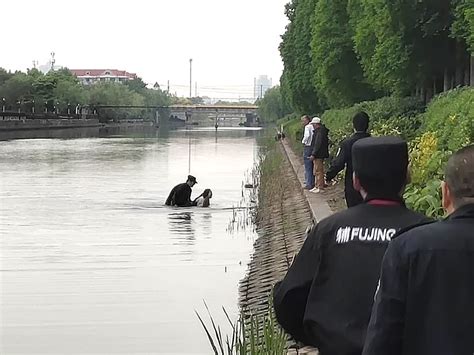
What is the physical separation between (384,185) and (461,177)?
57cm

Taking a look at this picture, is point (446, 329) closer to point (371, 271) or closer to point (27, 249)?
point (371, 271)

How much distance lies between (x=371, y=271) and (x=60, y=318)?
6.95 m

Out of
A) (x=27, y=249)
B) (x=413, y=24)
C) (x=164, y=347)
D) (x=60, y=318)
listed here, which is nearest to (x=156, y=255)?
(x=27, y=249)

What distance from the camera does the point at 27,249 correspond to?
48.5ft

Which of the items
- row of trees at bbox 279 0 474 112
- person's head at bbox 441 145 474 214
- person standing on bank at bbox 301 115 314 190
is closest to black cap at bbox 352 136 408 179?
person's head at bbox 441 145 474 214

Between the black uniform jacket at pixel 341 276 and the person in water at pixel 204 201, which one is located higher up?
the black uniform jacket at pixel 341 276

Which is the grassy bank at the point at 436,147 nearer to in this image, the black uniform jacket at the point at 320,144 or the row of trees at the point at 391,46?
the black uniform jacket at the point at 320,144

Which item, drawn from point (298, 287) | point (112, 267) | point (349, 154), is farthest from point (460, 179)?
point (112, 267)

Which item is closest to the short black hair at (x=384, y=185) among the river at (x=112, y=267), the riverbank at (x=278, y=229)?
the riverbank at (x=278, y=229)

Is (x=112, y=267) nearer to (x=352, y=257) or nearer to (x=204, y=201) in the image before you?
(x=204, y=201)

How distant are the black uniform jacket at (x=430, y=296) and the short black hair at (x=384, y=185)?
0.61m

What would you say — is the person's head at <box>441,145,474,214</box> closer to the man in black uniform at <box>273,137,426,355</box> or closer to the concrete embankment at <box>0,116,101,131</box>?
the man in black uniform at <box>273,137,426,355</box>

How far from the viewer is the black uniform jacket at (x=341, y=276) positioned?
347 centimetres

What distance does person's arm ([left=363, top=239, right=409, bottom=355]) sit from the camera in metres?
2.91
